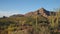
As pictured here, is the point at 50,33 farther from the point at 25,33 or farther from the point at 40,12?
the point at 40,12

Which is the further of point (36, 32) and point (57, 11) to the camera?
point (57, 11)

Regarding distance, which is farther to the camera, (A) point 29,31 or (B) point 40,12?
(B) point 40,12

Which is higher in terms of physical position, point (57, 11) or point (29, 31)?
point (57, 11)

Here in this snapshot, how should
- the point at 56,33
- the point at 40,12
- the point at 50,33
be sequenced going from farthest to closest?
the point at 40,12
the point at 56,33
the point at 50,33

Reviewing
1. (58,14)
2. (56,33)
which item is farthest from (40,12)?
(56,33)

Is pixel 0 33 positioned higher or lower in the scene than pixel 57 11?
lower

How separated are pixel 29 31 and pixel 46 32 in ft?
7.11

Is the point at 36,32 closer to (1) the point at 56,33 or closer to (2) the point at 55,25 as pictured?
(1) the point at 56,33

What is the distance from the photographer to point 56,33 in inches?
1016

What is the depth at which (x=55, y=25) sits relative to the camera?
30297mm

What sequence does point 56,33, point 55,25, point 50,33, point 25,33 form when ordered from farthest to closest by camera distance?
point 55,25 → point 56,33 → point 50,33 → point 25,33

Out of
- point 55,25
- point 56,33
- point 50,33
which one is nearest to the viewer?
point 50,33

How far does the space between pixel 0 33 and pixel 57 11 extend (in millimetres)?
10526

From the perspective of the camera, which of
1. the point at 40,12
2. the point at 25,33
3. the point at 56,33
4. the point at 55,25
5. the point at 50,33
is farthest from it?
the point at 40,12
